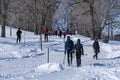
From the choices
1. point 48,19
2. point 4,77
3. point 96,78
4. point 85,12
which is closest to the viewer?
point 96,78

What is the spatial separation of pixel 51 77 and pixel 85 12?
35.7 m

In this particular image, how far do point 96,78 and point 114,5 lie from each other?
37.1 metres

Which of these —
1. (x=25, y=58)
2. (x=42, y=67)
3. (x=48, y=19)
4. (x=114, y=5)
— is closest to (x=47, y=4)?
(x=48, y=19)

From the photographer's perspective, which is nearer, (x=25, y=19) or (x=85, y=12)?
(x=85, y=12)

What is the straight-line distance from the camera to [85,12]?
51.8 metres

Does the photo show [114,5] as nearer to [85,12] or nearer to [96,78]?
[85,12]

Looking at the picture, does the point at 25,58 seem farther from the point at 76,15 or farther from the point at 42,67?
the point at 76,15

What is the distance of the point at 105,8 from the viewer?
52219 millimetres

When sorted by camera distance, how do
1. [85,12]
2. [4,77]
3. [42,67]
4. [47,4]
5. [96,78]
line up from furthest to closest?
[47,4] < [85,12] < [42,67] < [4,77] < [96,78]

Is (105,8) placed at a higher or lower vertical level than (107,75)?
higher

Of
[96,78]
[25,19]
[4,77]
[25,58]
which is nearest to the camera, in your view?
[96,78]

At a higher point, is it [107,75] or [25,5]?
[25,5]

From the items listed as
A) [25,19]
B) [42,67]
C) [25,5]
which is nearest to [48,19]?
[25,5]

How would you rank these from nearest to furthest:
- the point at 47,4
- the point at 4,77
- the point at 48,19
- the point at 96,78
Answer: the point at 96,78
the point at 4,77
the point at 47,4
the point at 48,19
